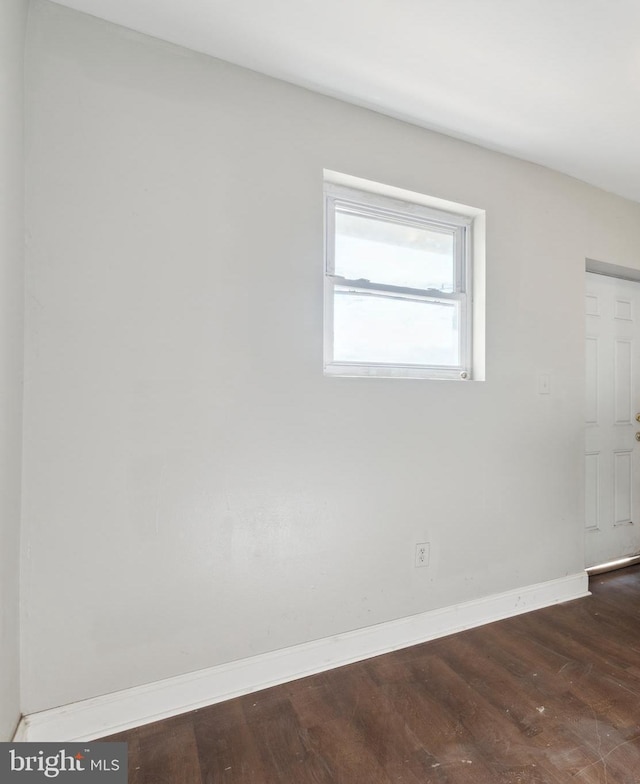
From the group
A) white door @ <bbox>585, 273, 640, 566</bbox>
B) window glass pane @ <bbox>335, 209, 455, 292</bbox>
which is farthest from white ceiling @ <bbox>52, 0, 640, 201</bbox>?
white door @ <bbox>585, 273, 640, 566</bbox>

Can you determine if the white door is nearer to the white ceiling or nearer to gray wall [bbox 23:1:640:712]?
gray wall [bbox 23:1:640:712]

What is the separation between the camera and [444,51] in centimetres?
150

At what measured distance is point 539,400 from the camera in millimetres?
2264

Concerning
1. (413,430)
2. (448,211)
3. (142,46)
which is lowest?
(413,430)

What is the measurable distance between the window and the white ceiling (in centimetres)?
42

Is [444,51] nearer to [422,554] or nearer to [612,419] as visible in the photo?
[422,554]

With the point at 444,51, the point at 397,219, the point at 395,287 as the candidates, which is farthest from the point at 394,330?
the point at 444,51

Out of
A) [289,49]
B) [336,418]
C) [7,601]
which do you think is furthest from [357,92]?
[7,601]

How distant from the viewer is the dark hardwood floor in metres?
1.19

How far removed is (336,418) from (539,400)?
1289mm

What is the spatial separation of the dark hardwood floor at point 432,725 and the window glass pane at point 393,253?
1.74 meters

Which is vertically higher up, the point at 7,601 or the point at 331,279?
the point at 331,279

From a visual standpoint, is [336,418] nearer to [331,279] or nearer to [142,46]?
[331,279]

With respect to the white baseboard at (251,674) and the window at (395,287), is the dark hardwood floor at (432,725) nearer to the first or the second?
the white baseboard at (251,674)
